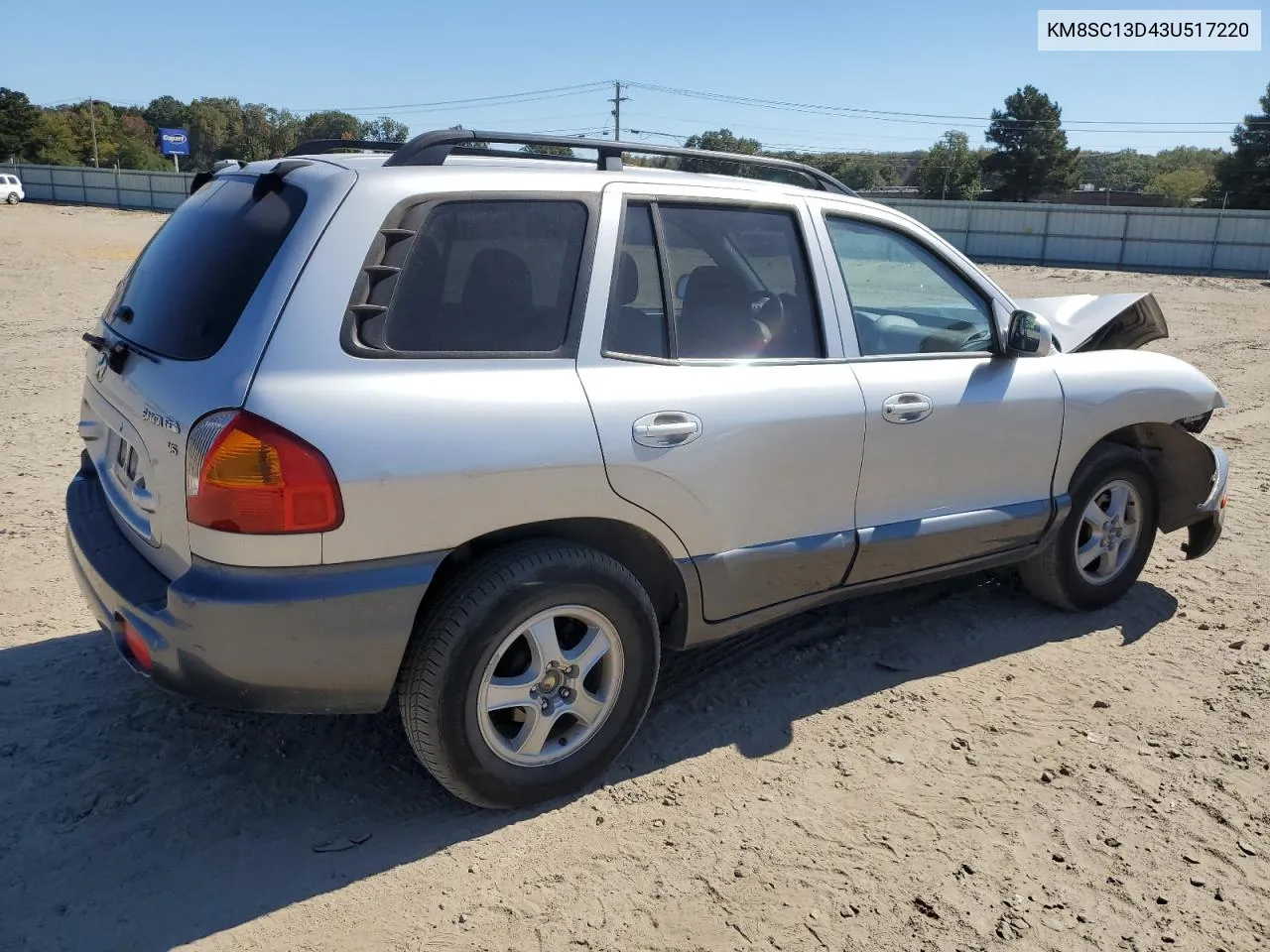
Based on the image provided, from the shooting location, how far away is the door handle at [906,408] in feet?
12.0

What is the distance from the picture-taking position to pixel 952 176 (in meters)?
68.4

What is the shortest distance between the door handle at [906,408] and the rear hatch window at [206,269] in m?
2.12

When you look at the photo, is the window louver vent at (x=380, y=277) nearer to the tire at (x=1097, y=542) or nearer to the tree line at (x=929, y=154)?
the tire at (x=1097, y=542)

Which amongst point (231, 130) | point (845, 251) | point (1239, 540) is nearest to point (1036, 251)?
point (1239, 540)

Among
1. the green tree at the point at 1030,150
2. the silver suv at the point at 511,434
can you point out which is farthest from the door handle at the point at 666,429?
the green tree at the point at 1030,150

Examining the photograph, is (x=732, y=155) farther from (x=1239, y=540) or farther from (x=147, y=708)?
(x=1239, y=540)

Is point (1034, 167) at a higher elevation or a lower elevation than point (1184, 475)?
higher

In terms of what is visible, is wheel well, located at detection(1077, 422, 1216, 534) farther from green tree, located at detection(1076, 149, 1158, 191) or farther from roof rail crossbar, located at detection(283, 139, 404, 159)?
green tree, located at detection(1076, 149, 1158, 191)

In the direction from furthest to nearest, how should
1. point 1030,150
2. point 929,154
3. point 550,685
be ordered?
point 929,154, point 1030,150, point 550,685

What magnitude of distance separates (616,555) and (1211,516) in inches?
131

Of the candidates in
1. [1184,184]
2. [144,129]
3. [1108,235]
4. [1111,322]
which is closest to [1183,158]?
[1184,184]

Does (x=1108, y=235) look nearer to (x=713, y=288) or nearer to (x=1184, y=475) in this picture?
(x=1184, y=475)

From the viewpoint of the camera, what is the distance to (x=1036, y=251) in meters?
36.6

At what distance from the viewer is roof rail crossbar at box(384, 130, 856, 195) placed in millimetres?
2986
